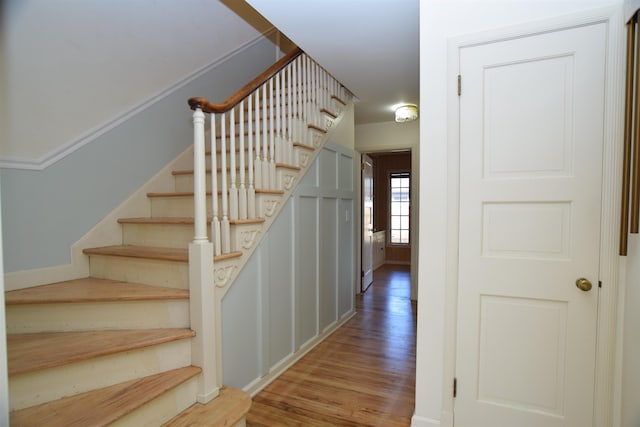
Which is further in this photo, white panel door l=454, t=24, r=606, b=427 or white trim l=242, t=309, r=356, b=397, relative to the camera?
white trim l=242, t=309, r=356, b=397

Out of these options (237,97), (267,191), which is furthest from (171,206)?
(237,97)

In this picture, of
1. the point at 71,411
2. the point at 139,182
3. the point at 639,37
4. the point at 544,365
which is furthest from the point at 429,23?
the point at 71,411

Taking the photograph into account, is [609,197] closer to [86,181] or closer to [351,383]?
[351,383]

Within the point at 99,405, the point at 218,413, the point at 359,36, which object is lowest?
the point at 218,413

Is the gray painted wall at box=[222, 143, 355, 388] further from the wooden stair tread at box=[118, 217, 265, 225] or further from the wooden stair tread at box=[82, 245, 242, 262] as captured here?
the wooden stair tread at box=[82, 245, 242, 262]

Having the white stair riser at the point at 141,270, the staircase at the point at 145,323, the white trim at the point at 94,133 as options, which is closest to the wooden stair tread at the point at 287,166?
the staircase at the point at 145,323

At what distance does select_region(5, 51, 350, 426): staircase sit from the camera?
1362 millimetres

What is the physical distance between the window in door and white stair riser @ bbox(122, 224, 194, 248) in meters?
5.91

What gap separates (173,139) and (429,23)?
2.19m

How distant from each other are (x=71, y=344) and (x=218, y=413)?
781 mm

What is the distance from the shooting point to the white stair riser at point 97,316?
1654 millimetres

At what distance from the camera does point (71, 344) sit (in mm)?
1525

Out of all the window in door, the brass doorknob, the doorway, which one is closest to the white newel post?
the brass doorknob

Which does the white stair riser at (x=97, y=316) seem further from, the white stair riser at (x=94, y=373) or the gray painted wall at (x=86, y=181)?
the gray painted wall at (x=86, y=181)
